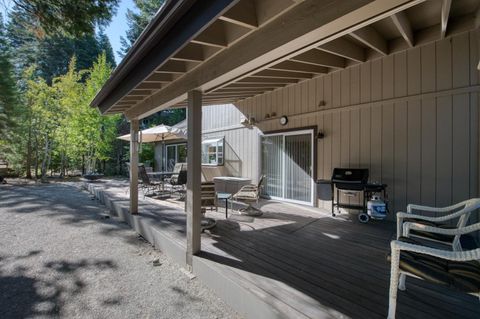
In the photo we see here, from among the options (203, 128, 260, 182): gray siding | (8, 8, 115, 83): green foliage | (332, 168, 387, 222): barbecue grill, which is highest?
(8, 8, 115, 83): green foliage

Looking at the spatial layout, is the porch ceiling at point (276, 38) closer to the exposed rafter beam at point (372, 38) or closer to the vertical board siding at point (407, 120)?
the exposed rafter beam at point (372, 38)

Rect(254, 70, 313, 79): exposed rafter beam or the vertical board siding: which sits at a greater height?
Rect(254, 70, 313, 79): exposed rafter beam

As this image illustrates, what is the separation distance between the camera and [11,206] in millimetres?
6766

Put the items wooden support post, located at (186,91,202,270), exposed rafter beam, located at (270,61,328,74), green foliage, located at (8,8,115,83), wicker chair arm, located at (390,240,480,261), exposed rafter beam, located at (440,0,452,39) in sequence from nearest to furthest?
wicker chair arm, located at (390,240,480,261)
exposed rafter beam, located at (440,0,452,39)
wooden support post, located at (186,91,202,270)
exposed rafter beam, located at (270,61,328,74)
green foliage, located at (8,8,115,83)

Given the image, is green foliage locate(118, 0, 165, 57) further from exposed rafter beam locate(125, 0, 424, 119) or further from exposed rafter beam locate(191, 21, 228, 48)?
exposed rafter beam locate(191, 21, 228, 48)

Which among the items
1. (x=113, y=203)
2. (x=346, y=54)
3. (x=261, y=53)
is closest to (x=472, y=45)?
(x=346, y=54)

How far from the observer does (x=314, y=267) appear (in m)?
2.67

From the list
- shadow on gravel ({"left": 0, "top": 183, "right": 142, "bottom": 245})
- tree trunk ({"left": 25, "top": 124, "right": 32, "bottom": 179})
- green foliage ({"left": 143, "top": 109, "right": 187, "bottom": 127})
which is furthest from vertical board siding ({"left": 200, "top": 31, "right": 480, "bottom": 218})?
green foliage ({"left": 143, "top": 109, "right": 187, "bottom": 127})

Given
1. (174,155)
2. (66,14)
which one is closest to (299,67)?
(66,14)

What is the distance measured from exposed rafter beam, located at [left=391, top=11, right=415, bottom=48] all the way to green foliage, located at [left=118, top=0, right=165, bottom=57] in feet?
65.9

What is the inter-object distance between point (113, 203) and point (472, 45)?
25.5 feet

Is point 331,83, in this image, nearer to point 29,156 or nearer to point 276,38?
point 276,38

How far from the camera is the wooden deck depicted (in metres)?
1.96

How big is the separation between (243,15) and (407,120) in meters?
3.72
